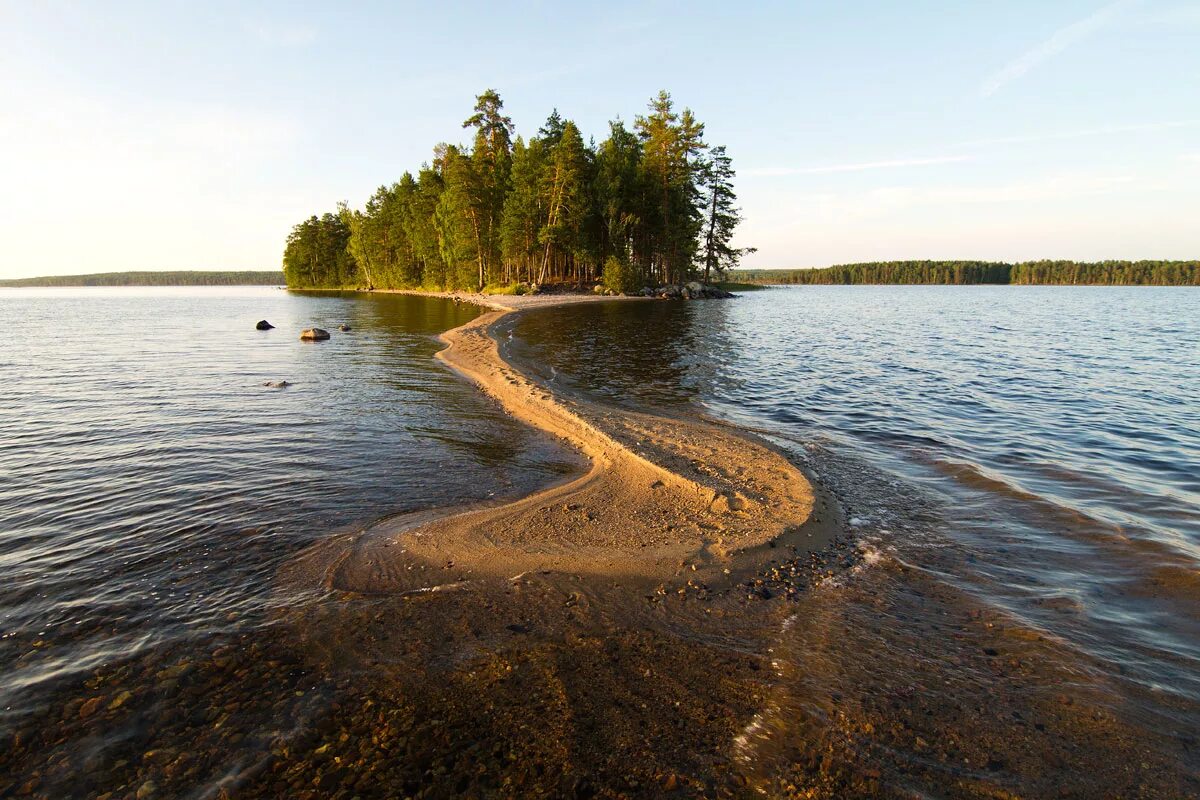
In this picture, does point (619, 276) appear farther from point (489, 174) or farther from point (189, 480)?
point (189, 480)

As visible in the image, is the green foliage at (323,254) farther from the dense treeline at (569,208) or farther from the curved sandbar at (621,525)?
the curved sandbar at (621,525)

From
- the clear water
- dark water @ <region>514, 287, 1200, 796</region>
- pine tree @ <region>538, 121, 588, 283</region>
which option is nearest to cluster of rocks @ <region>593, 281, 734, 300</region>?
pine tree @ <region>538, 121, 588, 283</region>

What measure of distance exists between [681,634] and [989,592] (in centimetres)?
406

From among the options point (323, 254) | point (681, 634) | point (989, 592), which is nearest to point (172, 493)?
point (681, 634)

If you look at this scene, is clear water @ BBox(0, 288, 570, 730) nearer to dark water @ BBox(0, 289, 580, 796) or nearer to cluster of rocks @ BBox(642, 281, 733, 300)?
dark water @ BBox(0, 289, 580, 796)

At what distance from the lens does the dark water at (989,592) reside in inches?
157

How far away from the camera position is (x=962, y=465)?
10.7 meters

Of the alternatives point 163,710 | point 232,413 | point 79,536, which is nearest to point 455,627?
point 163,710

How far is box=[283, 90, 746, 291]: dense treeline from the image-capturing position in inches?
2525

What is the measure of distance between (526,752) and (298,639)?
2.78 meters

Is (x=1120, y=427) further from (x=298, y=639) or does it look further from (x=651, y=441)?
(x=298, y=639)

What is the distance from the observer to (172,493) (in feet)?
29.0

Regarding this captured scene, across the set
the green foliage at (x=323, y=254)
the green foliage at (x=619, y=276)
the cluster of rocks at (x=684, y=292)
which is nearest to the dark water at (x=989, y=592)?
the green foliage at (x=619, y=276)

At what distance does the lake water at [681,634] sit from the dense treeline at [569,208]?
51916mm
